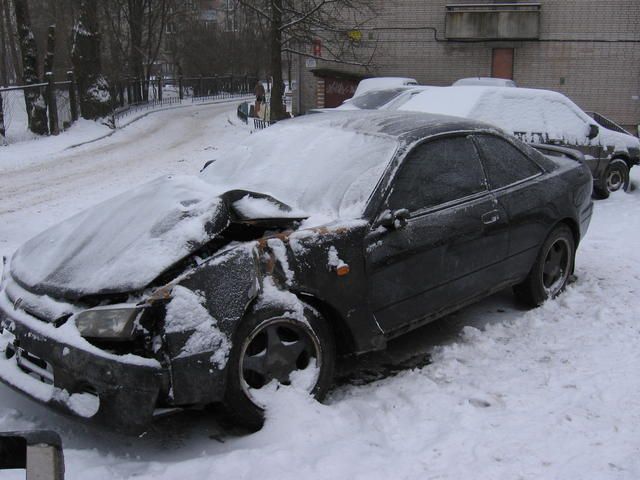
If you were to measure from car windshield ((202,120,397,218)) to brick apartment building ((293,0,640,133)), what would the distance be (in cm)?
1856

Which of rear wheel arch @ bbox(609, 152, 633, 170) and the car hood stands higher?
the car hood

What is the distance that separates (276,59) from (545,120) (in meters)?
10.9

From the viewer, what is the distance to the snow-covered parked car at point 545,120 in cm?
1005

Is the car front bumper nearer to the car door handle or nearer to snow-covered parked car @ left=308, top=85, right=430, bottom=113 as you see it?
the car door handle

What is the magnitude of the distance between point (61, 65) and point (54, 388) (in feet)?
124

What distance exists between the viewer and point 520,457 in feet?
11.1

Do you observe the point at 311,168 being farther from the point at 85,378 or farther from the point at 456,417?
the point at 85,378

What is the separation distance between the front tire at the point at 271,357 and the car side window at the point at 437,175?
3.24 feet

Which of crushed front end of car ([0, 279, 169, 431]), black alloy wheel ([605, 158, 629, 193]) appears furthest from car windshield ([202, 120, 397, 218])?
black alloy wheel ([605, 158, 629, 193])

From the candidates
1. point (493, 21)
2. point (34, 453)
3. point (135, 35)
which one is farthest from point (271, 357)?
point (135, 35)

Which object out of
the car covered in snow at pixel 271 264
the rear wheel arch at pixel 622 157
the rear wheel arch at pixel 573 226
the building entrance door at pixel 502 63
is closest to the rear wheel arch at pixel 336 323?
the car covered in snow at pixel 271 264

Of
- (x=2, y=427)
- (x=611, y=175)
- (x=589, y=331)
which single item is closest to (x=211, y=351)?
(x=2, y=427)

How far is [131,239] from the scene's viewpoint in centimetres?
382

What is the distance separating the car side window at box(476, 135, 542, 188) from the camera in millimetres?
4914
